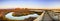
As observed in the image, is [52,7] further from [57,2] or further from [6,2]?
[6,2]

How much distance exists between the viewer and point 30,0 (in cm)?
283

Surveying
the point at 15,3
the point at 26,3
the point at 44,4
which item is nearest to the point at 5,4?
the point at 15,3

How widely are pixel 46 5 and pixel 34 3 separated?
0.37 meters

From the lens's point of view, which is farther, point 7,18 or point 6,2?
point 6,2

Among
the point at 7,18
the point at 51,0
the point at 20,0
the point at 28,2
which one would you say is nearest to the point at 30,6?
the point at 28,2

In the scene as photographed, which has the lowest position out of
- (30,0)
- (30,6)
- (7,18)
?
(7,18)

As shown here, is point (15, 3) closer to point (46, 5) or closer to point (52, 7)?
point (46, 5)

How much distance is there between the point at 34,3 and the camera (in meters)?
2.79

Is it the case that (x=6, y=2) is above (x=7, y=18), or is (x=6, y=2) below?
above

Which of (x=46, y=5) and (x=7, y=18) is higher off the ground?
(x=46, y=5)

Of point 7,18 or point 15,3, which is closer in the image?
point 7,18

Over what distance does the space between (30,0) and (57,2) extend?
0.81m

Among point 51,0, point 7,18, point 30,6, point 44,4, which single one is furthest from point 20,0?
point 7,18

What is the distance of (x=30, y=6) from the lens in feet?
9.12
